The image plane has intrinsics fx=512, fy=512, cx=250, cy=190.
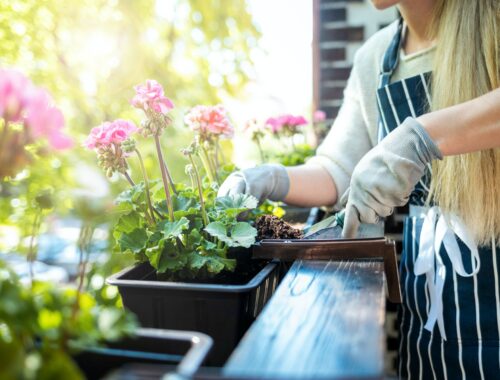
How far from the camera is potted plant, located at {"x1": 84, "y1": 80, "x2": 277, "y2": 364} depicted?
0.83m

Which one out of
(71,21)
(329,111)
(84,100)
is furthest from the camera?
(84,100)

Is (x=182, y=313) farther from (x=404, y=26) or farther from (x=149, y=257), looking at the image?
(x=404, y=26)

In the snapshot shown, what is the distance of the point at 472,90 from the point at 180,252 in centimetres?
80

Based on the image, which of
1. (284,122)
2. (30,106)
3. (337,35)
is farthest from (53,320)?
(337,35)

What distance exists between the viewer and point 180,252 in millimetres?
965

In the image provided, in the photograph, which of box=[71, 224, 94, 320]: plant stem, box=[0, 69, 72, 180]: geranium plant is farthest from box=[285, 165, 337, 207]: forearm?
box=[0, 69, 72, 180]: geranium plant

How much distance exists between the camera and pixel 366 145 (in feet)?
5.37

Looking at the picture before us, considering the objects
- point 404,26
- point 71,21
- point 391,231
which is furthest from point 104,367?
point 71,21

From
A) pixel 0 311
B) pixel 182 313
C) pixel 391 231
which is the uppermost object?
pixel 0 311

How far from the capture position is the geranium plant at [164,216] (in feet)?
3.09

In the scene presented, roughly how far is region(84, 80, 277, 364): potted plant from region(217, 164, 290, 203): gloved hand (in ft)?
0.44

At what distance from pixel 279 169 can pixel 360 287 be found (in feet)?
2.29

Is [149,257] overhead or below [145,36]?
below

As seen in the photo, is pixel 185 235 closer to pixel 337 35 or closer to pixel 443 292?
pixel 443 292
